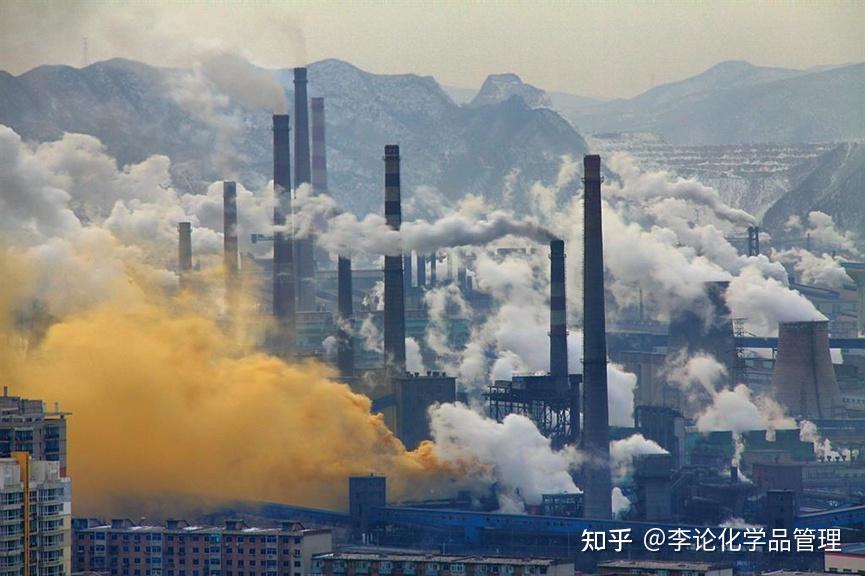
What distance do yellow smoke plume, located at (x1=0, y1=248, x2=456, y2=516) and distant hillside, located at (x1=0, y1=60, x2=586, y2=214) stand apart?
1194 inches

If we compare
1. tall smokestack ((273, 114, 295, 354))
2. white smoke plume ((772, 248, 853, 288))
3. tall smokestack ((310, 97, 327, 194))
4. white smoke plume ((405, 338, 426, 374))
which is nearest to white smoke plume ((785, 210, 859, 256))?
white smoke plume ((772, 248, 853, 288))

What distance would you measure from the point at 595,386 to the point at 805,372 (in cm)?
1492

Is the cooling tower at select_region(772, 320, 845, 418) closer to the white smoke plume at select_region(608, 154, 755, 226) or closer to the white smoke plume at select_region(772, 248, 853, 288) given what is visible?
the white smoke plume at select_region(608, 154, 755, 226)

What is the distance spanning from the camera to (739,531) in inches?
1967

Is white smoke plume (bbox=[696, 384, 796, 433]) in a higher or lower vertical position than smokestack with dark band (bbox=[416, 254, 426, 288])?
lower

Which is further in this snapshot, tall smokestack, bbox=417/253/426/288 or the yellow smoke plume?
tall smokestack, bbox=417/253/426/288

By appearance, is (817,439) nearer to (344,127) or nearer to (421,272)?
(421,272)

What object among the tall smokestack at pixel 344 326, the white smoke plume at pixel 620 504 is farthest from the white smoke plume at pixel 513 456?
the tall smokestack at pixel 344 326

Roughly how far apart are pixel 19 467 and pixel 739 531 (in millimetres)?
19482

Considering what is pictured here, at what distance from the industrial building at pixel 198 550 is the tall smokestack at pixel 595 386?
1223 cm

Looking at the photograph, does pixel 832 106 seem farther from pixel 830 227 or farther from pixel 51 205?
pixel 51 205

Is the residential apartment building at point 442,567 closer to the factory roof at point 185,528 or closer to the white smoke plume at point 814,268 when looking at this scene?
the factory roof at point 185,528

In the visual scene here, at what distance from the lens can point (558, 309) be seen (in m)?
64.7

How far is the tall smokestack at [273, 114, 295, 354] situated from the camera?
238 feet
